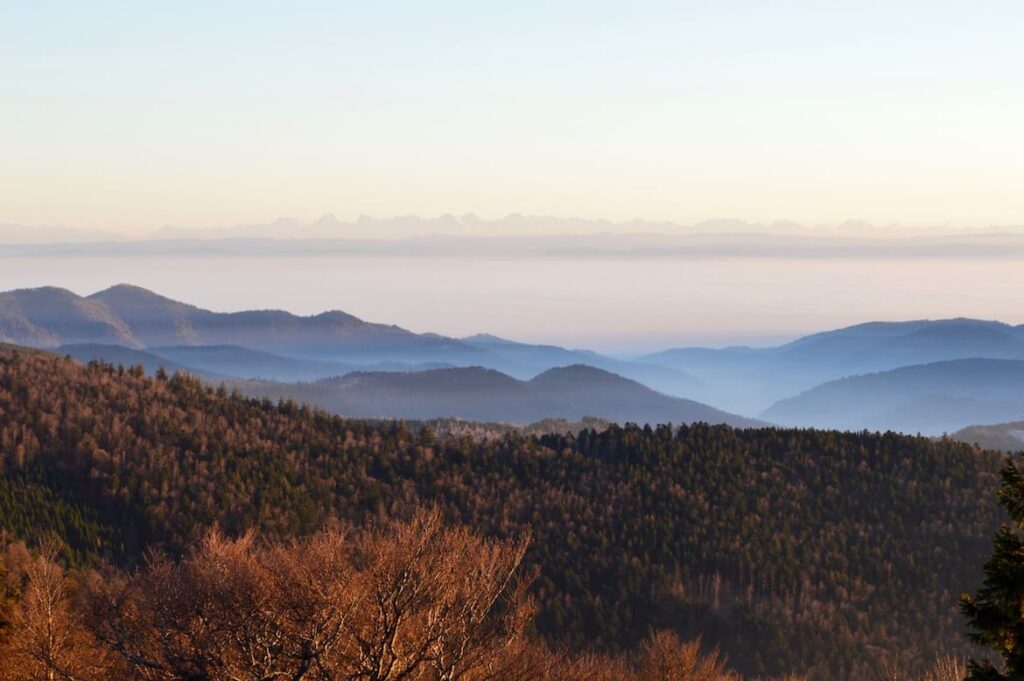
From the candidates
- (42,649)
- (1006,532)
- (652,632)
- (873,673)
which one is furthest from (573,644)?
(1006,532)

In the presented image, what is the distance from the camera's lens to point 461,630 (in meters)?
59.0

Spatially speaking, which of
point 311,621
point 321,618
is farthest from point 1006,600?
point 311,621

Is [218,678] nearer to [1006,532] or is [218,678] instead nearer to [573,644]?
[1006,532]

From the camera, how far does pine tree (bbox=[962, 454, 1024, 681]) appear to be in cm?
3231

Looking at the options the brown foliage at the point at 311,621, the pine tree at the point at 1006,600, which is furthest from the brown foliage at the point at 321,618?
the pine tree at the point at 1006,600

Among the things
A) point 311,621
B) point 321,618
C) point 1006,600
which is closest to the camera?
point 1006,600

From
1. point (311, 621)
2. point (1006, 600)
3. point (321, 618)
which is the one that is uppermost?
point (1006, 600)

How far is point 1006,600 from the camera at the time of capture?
32.3m

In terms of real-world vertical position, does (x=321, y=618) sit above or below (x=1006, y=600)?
below

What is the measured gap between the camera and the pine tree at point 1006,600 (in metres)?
32.3

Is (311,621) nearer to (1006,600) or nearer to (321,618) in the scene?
(321,618)

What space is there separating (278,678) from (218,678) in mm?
2597

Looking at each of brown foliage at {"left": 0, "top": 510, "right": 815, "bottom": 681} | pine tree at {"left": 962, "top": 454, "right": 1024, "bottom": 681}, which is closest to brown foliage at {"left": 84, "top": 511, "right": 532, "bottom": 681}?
brown foliage at {"left": 0, "top": 510, "right": 815, "bottom": 681}

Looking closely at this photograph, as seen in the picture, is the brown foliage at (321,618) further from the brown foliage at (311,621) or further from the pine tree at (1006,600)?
the pine tree at (1006,600)
